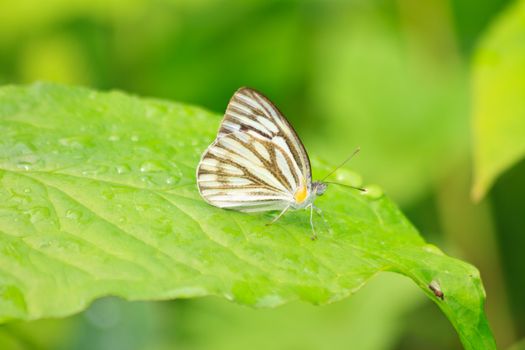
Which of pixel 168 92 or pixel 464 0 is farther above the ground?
pixel 464 0

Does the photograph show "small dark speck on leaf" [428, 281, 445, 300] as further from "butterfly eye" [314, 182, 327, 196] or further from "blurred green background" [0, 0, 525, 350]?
"blurred green background" [0, 0, 525, 350]

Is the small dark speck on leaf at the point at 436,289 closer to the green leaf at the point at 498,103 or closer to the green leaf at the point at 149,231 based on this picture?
the green leaf at the point at 149,231

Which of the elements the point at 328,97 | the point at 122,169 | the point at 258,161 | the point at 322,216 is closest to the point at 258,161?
the point at 258,161

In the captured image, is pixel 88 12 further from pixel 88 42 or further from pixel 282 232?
pixel 282 232

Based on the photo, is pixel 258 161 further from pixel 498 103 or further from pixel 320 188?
pixel 498 103

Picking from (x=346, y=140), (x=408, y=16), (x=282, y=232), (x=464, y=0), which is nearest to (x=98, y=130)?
(x=282, y=232)

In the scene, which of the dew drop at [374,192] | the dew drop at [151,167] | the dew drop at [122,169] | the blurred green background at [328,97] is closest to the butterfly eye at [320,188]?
the dew drop at [374,192]

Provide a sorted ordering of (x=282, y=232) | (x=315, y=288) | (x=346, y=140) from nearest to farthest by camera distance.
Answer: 1. (x=315, y=288)
2. (x=282, y=232)
3. (x=346, y=140)
